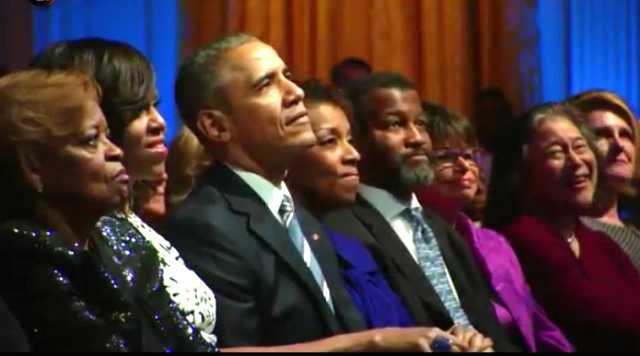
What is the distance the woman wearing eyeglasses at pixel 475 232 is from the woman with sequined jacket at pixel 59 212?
1.16m

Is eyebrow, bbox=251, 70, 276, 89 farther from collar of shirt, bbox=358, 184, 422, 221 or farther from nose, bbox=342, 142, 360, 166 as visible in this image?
collar of shirt, bbox=358, 184, 422, 221

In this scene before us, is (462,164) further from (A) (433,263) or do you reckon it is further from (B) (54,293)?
(B) (54,293)

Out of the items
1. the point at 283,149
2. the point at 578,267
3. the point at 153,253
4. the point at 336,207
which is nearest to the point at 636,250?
the point at 578,267

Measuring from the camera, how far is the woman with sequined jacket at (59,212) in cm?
203

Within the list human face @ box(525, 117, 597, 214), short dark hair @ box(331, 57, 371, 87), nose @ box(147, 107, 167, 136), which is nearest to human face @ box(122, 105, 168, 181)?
nose @ box(147, 107, 167, 136)

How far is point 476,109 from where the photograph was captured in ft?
17.0

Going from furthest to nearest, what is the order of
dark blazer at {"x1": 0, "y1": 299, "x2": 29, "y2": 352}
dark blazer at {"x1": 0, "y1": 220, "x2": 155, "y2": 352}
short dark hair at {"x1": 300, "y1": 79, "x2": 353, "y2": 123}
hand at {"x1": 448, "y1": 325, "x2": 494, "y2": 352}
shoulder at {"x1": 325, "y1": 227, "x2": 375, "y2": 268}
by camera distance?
short dark hair at {"x1": 300, "y1": 79, "x2": 353, "y2": 123} → shoulder at {"x1": 325, "y1": 227, "x2": 375, "y2": 268} → hand at {"x1": 448, "y1": 325, "x2": 494, "y2": 352} → dark blazer at {"x1": 0, "y1": 220, "x2": 155, "y2": 352} → dark blazer at {"x1": 0, "y1": 299, "x2": 29, "y2": 352}

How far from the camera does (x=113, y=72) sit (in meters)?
2.44

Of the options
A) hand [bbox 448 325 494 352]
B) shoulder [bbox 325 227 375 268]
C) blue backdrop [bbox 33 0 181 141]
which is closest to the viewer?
hand [bbox 448 325 494 352]

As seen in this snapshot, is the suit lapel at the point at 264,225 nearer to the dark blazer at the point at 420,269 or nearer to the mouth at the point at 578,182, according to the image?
the dark blazer at the point at 420,269

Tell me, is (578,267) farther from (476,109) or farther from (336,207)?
(476,109)

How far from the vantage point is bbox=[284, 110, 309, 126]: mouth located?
8.71ft

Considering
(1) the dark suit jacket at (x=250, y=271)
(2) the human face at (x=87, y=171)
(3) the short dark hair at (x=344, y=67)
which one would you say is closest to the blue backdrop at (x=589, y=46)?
(3) the short dark hair at (x=344, y=67)

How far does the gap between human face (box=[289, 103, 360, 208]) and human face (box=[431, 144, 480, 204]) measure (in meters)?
0.43
